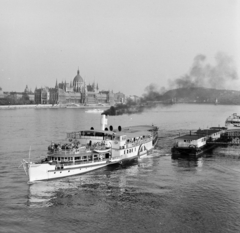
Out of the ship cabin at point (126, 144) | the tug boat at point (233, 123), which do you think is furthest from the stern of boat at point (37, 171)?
the tug boat at point (233, 123)

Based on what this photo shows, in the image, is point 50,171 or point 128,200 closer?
point 128,200

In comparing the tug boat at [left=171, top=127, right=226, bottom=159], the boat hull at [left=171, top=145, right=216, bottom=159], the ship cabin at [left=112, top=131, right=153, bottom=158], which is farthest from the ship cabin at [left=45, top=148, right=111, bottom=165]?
the boat hull at [left=171, top=145, right=216, bottom=159]

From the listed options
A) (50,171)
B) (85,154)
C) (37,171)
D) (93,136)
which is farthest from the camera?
(93,136)

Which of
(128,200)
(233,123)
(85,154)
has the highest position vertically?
(233,123)

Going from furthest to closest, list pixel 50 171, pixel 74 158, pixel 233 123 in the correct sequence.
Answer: pixel 233 123 < pixel 74 158 < pixel 50 171

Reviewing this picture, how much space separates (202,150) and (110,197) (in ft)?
75.1

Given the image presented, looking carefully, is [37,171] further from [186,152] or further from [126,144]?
[186,152]

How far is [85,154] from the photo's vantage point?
31359 mm

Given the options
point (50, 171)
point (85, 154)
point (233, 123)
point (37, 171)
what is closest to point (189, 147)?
point (85, 154)

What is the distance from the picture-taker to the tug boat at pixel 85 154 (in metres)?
28.5

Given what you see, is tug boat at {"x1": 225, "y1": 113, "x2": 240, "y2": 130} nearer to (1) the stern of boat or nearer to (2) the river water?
(2) the river water

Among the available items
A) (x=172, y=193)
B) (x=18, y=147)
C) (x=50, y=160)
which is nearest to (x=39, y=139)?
(x=18, y=147)

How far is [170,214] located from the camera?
21297 millimetres

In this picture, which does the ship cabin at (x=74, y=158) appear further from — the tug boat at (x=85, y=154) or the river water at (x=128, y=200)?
the river water at (x=128, y=200)
